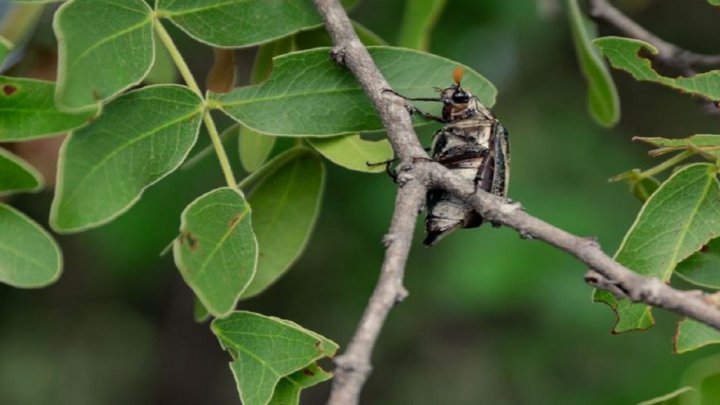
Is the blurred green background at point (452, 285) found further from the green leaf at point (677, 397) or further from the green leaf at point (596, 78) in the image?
the green leaf at point (677, 397)

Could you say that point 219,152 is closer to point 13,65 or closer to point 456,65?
point 456,65

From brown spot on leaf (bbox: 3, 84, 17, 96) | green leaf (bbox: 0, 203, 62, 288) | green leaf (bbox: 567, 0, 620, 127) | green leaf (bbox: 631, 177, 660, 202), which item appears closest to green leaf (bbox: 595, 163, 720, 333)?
green leaf (bbox: 631, 177, 660, 202)

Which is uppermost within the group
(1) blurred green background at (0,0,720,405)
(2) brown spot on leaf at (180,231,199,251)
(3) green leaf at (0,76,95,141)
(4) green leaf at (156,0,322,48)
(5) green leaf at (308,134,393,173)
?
(4) green leaf at (156,0,322,48)

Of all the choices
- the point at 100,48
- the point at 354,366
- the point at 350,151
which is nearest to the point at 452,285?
the point at 350,151

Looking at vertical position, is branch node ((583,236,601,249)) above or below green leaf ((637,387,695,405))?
above

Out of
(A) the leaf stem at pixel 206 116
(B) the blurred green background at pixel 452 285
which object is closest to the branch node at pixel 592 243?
(A) the leaf stem at pixel 206 116

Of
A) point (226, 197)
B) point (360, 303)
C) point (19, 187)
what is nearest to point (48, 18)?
point (19, 187)

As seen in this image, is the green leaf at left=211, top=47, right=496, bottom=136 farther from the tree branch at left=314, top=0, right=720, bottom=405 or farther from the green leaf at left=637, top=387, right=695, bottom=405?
the green leaf at left=637, top=387, right=695, bottom=405
